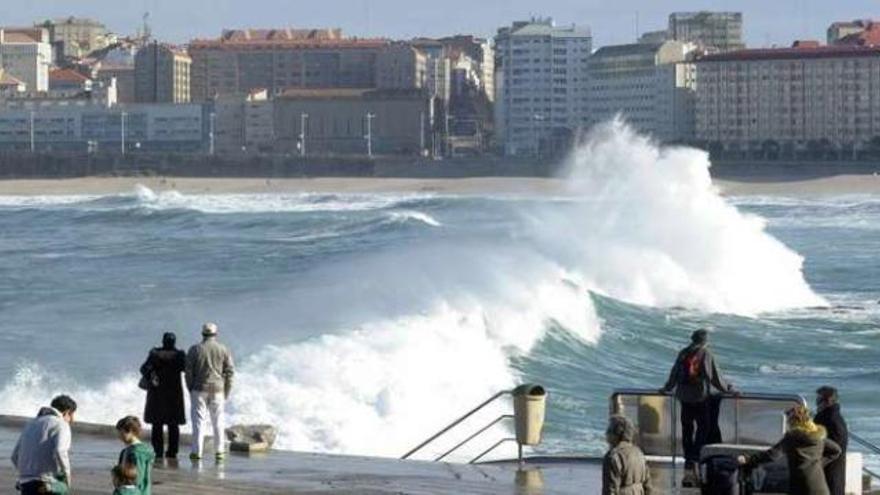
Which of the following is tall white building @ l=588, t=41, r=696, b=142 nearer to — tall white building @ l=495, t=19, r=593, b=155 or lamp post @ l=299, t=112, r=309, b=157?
tall white building @ l=495, t=19, r=593, b=155

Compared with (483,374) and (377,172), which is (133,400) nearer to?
(483,374)

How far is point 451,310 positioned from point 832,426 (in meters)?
19.9

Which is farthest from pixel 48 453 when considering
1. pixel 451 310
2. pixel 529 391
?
pixel 451 310

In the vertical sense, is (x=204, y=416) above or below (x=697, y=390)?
below

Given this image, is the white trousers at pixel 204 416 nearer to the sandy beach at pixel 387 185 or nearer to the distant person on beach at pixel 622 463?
the distant person on beach at pixel 622 463

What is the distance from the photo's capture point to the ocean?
24.5m

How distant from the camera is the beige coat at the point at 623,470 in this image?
1073cm

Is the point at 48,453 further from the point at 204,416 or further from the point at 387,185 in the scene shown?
the point at 387,185

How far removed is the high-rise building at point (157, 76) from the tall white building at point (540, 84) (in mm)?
26072

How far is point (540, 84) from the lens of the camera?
7520 inches

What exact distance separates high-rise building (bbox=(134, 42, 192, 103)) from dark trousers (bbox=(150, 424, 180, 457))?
18053cm

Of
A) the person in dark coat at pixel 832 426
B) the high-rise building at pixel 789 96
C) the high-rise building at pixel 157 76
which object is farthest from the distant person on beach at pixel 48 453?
the high-rise building at pixel 157 76

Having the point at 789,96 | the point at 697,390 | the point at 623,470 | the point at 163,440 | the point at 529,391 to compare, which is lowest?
the point at 163,440

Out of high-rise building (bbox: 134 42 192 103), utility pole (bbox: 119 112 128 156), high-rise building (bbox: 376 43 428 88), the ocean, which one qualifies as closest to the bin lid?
the ocean
